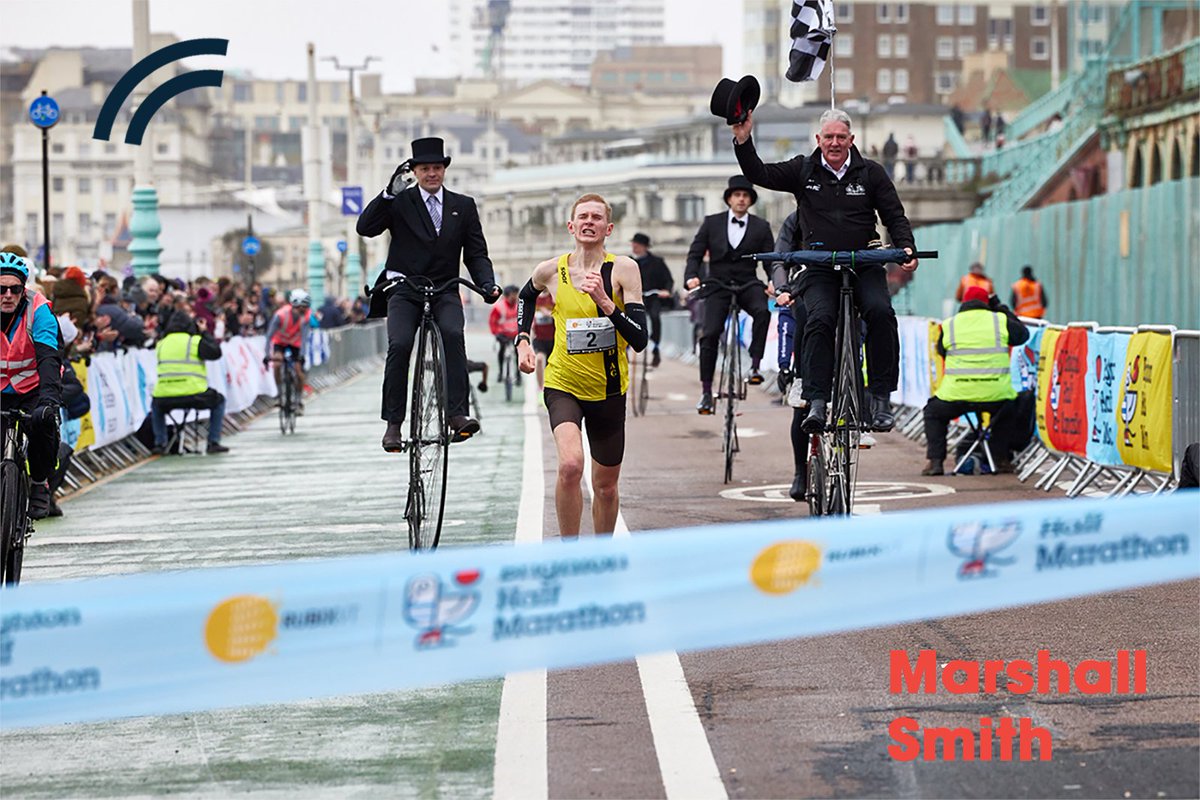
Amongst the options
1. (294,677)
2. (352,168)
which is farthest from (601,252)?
(352,168)

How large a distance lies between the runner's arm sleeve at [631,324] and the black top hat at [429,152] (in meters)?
2.36

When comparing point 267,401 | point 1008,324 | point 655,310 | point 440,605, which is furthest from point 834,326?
point 267,401

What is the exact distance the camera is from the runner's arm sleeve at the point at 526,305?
35.3 ft

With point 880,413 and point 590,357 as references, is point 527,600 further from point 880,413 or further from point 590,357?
point 880,413

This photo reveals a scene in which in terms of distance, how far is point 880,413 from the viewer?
466 inches

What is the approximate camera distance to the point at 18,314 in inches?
428

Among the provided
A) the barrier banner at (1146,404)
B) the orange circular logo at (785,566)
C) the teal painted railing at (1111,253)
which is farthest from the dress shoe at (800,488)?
the teal painted railing at (1111,253)

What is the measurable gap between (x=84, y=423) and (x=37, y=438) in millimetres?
9460

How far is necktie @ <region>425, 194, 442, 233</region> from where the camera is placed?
1270cm

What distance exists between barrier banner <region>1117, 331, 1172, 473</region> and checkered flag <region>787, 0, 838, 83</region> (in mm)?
2691

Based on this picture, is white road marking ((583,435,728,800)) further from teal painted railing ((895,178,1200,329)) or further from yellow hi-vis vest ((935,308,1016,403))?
teal painted railing ((895,178,1200,329))

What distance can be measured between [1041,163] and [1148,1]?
7.52 meters

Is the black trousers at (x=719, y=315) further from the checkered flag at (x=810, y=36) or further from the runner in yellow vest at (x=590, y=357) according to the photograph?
the runner in yellow vest at (x=590, y=357)

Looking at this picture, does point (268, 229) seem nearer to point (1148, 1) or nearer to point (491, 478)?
point (1148, 1)
